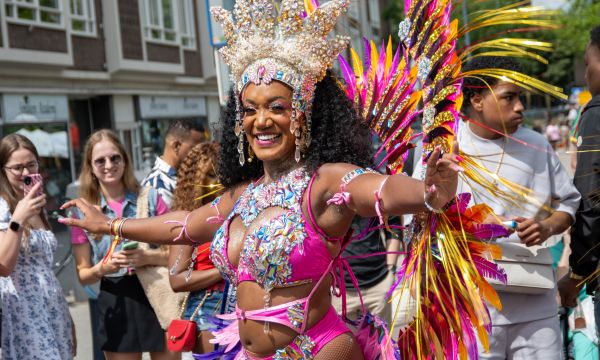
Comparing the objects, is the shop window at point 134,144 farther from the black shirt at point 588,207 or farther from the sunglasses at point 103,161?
the black shirt at point 588,207

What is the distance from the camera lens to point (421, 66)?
9.59ft

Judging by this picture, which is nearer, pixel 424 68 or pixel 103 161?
pixel 424 68

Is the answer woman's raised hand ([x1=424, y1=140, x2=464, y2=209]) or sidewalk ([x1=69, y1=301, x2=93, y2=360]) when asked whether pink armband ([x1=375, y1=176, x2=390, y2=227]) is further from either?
sidewalk ([x1=69, y1=301, x2=93, y2=360])

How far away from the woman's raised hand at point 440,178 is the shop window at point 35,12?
16211mm

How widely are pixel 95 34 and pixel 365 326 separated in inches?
740

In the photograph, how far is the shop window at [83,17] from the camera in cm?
1988

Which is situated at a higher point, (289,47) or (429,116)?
(289,47)

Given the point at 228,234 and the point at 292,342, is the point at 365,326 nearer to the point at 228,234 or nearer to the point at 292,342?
the point at 292,342

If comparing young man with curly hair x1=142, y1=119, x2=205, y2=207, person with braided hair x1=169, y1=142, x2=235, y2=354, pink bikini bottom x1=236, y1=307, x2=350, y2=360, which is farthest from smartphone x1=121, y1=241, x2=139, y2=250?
pink bikini bottom x1=236, y1=307, x2=350, y2=360

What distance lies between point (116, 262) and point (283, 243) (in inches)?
85.4

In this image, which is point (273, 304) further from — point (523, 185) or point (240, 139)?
point (523, 185)

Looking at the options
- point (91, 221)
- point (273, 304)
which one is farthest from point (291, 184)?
point (91, 221)

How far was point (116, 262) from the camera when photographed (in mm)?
4754

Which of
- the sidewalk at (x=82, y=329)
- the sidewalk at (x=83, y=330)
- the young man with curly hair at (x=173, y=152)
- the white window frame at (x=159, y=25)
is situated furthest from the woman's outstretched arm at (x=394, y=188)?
the white window frame at (x=159, y=25)
